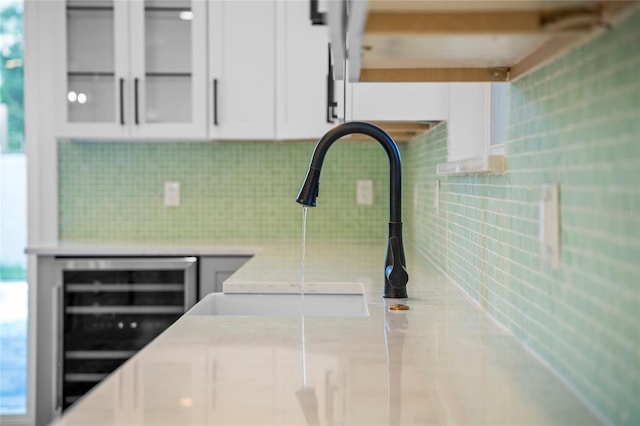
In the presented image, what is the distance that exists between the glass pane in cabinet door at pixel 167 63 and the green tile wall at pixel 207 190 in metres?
0.36

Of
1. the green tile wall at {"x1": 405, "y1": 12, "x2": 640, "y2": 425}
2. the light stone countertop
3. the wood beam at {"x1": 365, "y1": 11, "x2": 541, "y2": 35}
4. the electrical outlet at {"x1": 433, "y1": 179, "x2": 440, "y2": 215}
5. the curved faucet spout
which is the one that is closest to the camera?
the green tile wall at {"x1": 405, "y1": 12, "x2": 640, "y2": 425}

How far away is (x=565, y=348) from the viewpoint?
1095 mm

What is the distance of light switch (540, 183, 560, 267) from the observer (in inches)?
44.7

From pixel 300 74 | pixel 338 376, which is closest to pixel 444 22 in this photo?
pixel 338 376

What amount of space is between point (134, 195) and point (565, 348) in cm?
289

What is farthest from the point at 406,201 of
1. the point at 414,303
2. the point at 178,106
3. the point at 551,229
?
the point at 551,229

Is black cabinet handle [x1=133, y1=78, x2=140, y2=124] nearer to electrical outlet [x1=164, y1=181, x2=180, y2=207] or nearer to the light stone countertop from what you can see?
electrical outlet [x1=164, y1=181, x2=180, y2=207]

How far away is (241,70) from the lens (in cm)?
331

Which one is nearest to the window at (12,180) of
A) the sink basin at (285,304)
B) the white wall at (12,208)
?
the white wall at (12,208)

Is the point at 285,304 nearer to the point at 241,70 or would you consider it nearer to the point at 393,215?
the point at 393,215

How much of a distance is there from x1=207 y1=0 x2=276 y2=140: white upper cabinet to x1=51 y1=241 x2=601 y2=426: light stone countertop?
1686 mm

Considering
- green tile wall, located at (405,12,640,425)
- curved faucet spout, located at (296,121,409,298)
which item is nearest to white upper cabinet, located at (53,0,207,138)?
curved faucet spout, located at (296,121,409,298)

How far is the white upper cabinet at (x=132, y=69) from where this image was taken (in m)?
3.33

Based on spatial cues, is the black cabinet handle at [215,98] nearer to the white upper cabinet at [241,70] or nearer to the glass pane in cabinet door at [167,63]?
the white upper cabinet at [241,70]
